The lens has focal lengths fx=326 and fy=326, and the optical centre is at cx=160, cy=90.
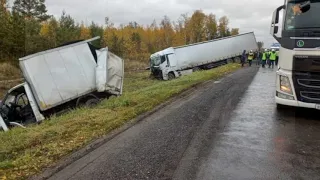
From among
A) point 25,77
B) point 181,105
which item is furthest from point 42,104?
point 181,105

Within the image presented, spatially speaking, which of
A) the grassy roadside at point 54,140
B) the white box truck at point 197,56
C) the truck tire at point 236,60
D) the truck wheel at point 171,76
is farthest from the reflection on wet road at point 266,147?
the truck tire at point 236,60

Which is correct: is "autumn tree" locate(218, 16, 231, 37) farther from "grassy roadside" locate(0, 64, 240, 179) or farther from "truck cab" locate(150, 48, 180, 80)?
"grassy roadside" locate(0, 64, 240, 179)

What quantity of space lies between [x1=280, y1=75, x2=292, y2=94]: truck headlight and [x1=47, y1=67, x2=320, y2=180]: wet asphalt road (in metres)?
0.70

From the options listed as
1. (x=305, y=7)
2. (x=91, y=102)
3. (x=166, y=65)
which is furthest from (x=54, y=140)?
(x=166, y=65)

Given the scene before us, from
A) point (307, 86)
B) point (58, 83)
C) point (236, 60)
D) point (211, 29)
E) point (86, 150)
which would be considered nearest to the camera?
point (86, 150)

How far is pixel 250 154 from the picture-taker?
525cm

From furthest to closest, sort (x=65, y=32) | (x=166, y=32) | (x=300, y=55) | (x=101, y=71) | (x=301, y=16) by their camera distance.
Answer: (x=166, y=32)
(x=65, y=32)
(x=101, y=71)
(x=301, y=16)
(x=300, y=55)

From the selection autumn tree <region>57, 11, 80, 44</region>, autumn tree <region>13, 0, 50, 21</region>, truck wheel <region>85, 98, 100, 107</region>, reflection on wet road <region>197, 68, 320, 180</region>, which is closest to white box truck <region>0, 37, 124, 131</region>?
truck wheel <region>85, 98, 100, 107</region>

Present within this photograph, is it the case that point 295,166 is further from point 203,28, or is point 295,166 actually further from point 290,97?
point 203,28

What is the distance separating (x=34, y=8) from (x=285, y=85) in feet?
185

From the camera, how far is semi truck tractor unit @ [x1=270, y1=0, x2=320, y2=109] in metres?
6.98

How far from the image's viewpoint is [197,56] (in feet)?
108

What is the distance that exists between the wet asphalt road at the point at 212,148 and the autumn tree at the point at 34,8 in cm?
5307

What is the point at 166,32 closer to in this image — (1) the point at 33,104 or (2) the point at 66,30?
(2) the point at 66,30
